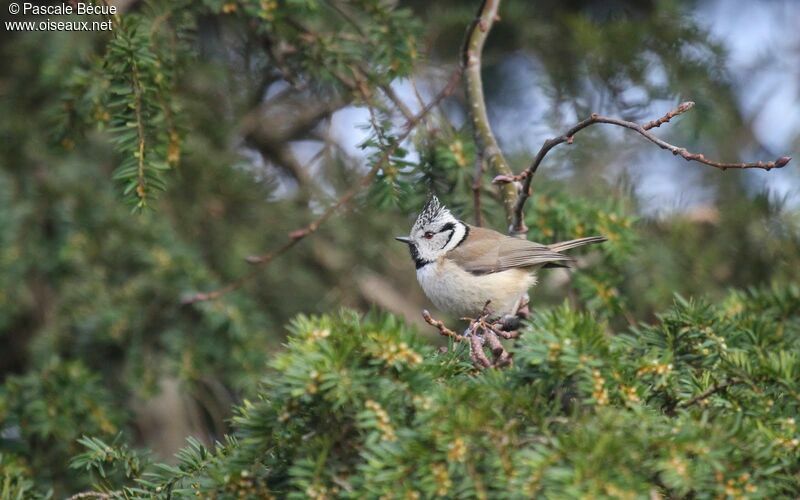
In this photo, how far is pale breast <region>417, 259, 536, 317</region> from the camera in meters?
3.88

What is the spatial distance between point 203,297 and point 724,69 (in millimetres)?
3030

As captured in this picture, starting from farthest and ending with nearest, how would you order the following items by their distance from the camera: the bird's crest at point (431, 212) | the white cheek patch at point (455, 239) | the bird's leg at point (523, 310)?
the white cheek patch at point (455, 239) → the bird's crest at point (431, 212) → the bird's leg at point (523, 310)

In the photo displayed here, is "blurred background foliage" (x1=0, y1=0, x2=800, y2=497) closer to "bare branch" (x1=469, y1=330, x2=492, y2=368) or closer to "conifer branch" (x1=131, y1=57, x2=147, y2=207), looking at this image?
"conifer branch" (x1=131, y1=57, x2=147, y2=207)

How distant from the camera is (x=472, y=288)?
394 cm

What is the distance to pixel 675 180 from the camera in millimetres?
5289

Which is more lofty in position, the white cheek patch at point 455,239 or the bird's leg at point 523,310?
the white cheek patch at point 455,239

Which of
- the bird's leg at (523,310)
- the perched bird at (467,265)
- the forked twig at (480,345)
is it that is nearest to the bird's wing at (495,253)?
the perched bird at (467,265)

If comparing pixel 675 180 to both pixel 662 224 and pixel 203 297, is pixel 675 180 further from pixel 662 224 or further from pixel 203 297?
pixel 203 297

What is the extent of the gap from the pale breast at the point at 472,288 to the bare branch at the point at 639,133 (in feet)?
3.04

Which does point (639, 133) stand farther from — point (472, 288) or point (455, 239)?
point (455, 239)

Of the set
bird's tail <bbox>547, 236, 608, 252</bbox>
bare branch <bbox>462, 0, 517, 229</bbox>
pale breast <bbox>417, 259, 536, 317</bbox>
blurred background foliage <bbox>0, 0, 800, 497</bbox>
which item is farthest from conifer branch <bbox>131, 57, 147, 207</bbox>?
bird's tail <bbox>547, 236, 608, 252</bbox>

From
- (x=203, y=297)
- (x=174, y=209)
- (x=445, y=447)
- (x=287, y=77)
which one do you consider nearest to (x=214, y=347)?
(x=203, y=297)

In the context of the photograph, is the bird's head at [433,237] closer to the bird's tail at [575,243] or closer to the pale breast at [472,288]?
the pale breast at [472,288]

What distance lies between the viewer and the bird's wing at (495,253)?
11.7 ft
